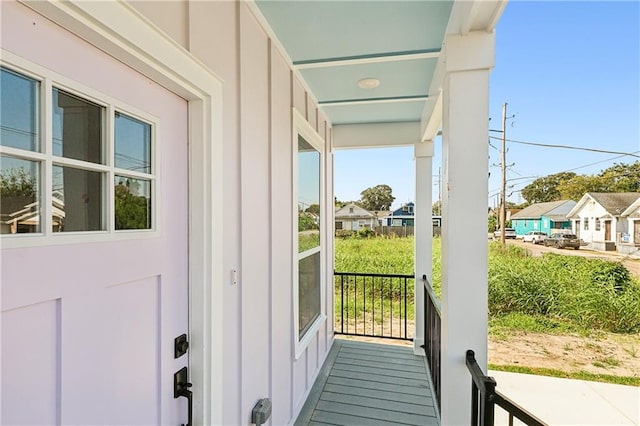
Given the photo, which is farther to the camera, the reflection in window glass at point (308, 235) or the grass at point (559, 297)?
the grass at point (559, 297)

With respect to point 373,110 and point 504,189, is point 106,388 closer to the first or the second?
point 373,110

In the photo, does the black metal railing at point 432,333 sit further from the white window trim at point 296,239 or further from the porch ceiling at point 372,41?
the porch ceiling at point 372,41

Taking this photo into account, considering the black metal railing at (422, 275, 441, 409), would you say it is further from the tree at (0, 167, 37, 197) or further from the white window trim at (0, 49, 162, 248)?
the tree at (0, 167, 37, 197)

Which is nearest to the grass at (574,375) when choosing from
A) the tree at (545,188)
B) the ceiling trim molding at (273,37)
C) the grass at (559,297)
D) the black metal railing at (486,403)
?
the grass at (559,297)

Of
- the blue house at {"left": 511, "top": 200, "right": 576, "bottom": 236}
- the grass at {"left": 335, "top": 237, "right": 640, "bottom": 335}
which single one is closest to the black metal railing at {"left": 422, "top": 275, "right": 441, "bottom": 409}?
the grass at {"left": 335, "top": 237, "right": 640, "bottom": 335}

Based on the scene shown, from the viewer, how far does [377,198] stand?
23.7 ft

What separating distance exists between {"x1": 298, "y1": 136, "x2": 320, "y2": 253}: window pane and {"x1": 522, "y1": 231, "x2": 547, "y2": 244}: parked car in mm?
2883

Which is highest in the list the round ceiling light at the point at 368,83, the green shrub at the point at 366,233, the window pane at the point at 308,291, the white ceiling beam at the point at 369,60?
the round ceiling light at the point at 368,83

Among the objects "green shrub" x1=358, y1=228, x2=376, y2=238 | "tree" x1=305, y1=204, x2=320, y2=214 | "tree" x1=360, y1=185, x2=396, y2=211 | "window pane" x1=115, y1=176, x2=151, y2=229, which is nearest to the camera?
"window pane" x1=115, y1=176, x2=151, y2=229

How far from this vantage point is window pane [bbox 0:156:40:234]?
633 millimetres

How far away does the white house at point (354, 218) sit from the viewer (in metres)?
6.48

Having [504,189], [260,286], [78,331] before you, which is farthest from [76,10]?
[504,189]

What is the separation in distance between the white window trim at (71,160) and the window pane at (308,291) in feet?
5.60

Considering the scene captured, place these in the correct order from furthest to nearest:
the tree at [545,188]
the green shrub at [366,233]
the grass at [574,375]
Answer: the green shrub at [366,233] < the tree at [545,188] < the grass at [574,375]
